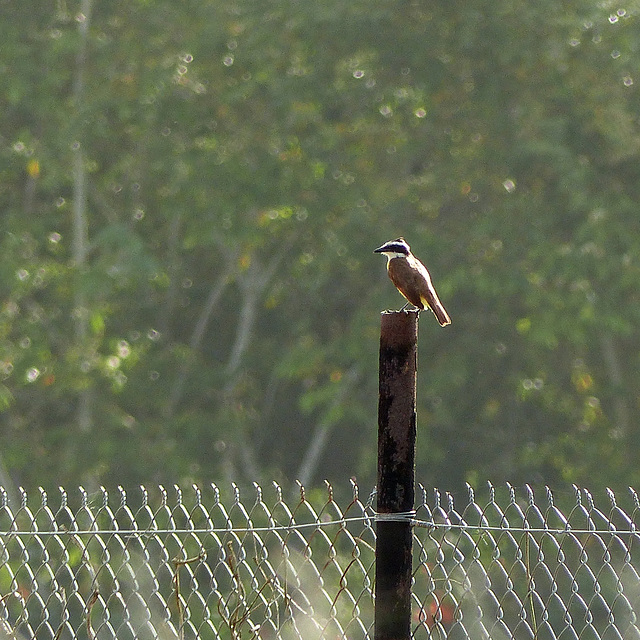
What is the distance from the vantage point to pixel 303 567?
152 inches

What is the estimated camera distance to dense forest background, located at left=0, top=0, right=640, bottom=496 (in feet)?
40.0

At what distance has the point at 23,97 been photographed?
13805 mm

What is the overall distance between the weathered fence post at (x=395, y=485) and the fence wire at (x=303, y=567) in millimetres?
53

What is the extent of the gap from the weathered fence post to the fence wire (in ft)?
0.17

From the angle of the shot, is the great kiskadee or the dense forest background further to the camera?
the dense forest background

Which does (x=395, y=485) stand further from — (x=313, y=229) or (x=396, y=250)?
(x=313, y=229)

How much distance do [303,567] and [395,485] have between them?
1055 millimetres

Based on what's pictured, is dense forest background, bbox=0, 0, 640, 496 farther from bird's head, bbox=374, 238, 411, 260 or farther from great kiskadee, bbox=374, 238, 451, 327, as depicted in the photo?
great kiskadee, bbox=374, 238, 451, 327

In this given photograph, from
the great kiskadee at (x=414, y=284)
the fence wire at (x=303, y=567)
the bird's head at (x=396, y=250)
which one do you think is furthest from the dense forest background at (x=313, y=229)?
the great kiskadee at (x=414, y=284)

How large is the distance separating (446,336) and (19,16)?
5.58 m

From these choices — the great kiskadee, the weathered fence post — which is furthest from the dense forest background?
the weathered fence post

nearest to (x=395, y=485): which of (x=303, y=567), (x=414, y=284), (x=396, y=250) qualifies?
(x=303, y=567)

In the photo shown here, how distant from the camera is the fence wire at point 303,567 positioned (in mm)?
3016

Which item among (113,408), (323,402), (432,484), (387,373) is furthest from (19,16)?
(387,373)
